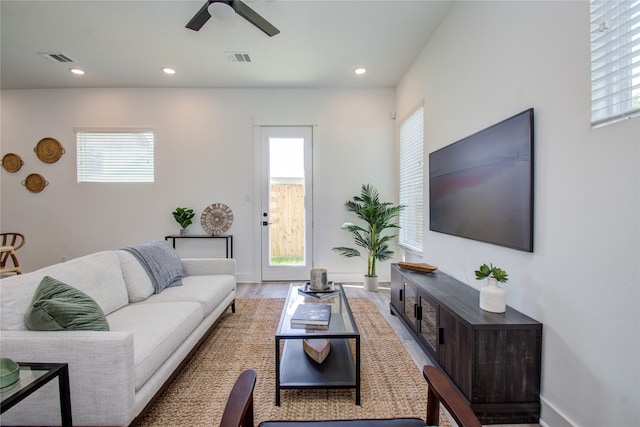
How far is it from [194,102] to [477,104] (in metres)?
3.90

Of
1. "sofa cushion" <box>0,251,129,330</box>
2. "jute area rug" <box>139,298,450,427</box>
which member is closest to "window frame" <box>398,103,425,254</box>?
"jute area rug" <box>139,298,450,427</box>

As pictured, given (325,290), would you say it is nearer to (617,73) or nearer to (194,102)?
(617,73)

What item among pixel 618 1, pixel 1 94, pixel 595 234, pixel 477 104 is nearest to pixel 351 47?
pixel 477 104

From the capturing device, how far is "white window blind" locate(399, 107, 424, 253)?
11.4ft

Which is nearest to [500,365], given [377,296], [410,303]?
[410,303]

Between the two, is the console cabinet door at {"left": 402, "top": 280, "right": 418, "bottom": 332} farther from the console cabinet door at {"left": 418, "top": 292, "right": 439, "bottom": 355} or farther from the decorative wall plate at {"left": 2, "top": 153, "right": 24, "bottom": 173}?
the decorative wall plate at {"left": 2, "top": 153, "right": 24, "bottom": 173}

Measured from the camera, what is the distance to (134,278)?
2.27 metres

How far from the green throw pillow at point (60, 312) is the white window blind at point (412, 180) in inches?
121

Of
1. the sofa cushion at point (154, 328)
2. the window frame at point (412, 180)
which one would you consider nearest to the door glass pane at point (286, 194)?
the window frame at point (412, 180)

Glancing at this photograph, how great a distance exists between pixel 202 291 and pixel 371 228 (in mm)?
2378

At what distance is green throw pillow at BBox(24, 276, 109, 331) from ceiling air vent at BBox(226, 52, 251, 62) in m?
2.95

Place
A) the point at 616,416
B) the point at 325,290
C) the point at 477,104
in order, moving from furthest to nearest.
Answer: the point at 325,290 → the point at 477,104 → the point at 616,416

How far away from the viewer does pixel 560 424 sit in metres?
1.42

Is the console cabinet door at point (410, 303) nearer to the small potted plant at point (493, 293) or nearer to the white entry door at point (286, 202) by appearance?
the small potted plant at point (493, 293)
